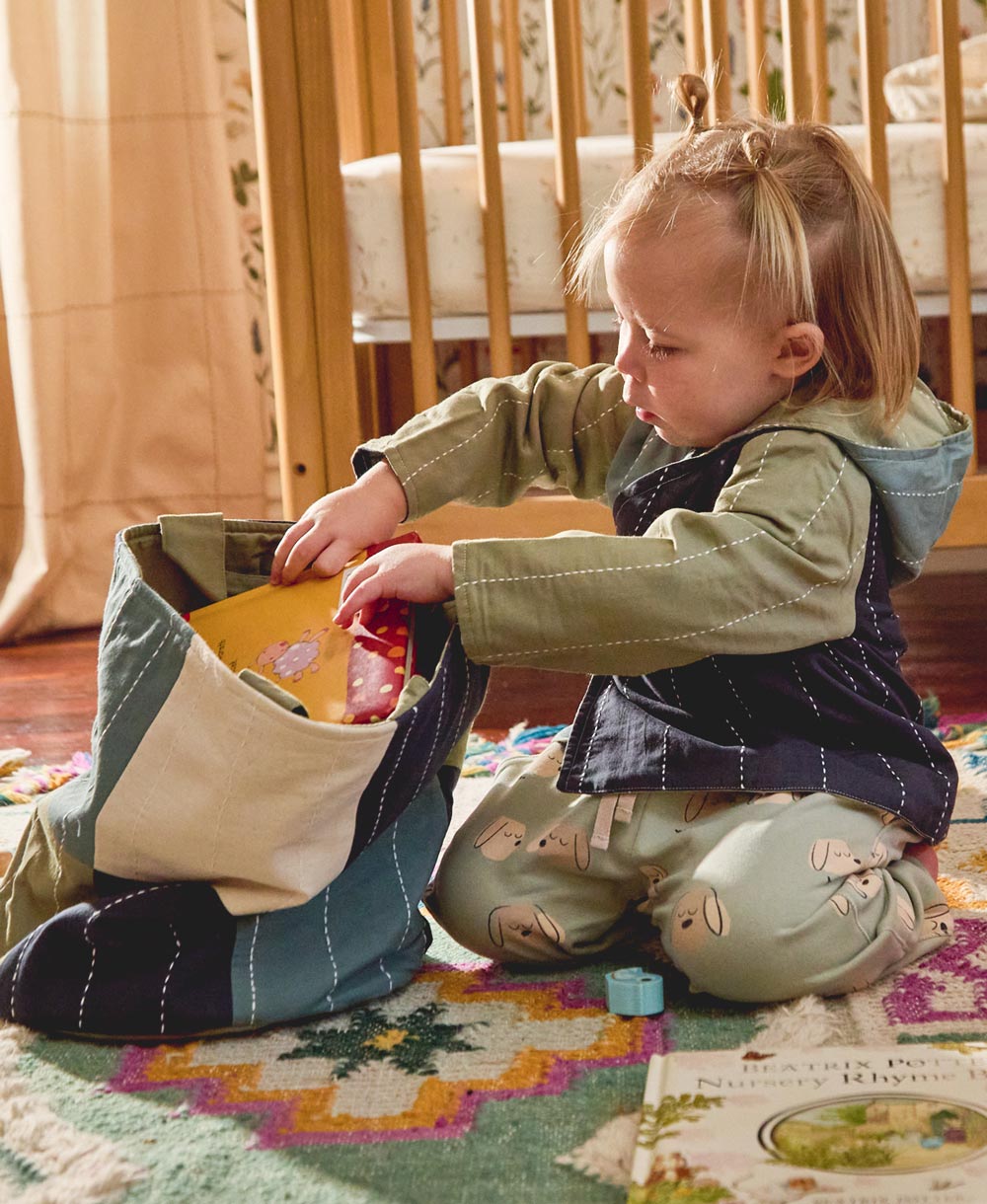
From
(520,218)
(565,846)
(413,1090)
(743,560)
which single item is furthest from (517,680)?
(413,1090)

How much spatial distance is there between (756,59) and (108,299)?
1046 millimetres

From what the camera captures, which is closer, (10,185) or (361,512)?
(361,512)

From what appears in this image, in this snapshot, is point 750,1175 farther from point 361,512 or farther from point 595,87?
point 595,87

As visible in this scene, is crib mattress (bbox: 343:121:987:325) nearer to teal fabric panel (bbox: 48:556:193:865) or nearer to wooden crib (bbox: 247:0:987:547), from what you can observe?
wooden crib (bbox: 247:0:987:547)

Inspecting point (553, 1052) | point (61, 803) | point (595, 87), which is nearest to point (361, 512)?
point (61, 803)

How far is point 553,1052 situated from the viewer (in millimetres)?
721

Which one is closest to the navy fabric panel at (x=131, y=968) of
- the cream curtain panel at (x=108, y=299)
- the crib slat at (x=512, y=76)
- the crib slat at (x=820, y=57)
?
the crib slat at (x=820, y=57)

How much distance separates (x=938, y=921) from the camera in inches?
33.2

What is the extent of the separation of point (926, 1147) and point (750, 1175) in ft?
0.24

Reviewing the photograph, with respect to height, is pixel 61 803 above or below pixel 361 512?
below

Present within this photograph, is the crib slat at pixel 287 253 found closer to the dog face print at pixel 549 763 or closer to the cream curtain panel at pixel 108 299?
the dog face print at pixel 549 763

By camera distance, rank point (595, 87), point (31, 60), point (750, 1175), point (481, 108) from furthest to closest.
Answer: point (595, 87), point (31, 60), point (481, 108), point (750, 1175)

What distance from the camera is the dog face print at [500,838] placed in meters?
0.89

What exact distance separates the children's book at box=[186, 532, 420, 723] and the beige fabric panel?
0.16ft
